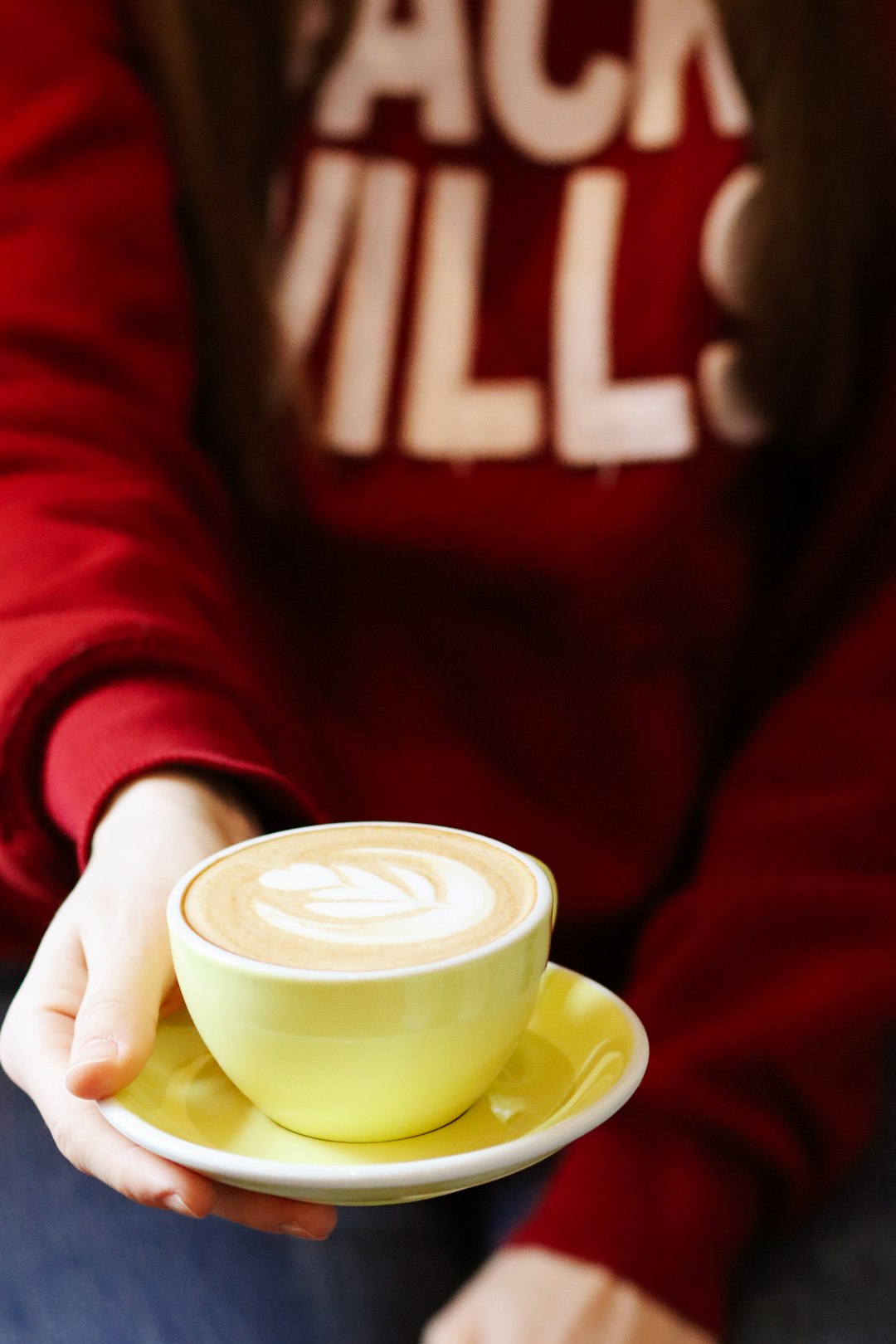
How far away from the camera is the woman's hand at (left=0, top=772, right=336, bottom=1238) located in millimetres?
311

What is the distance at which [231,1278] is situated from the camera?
45cm

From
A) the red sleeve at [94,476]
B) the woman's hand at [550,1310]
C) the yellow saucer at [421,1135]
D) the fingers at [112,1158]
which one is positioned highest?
the red sleeve at [94,476]

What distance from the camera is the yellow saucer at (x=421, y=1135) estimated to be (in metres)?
0.29

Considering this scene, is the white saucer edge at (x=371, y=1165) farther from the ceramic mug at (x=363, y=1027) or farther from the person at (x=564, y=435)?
the person at (x=564, y=435)

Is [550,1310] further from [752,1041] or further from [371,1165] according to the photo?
[371,1165]

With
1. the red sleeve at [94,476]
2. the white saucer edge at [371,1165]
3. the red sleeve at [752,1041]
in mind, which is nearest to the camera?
the white saucer edge at [371,1165]

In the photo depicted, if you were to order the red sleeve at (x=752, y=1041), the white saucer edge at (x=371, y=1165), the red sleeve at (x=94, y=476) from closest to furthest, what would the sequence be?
1. the white saucer edge at (x=371, y=1165)
2. the red sleeve at (x=94, y=476)
3. the red sleeve at (x=752, y=1041)

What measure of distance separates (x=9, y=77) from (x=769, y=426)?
0.44 meters

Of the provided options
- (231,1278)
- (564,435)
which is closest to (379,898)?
(231,1278)

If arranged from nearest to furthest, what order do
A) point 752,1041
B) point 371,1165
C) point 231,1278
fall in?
1. point 371,1165
2. point 231,1278
3. point 752,1041

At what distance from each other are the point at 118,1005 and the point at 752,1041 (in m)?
0.34

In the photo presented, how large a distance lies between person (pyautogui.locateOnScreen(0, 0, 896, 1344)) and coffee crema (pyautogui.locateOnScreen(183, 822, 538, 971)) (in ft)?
0.61

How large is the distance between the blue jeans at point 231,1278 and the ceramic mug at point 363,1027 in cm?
13

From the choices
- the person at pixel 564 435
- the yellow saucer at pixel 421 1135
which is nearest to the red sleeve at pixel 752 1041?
the person at pixel 564 435
